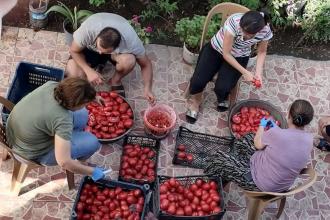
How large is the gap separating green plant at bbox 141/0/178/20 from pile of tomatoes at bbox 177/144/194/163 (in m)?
1.79

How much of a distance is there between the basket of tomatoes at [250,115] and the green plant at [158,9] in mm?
1543

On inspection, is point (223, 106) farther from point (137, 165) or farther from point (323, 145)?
point (137, 165)

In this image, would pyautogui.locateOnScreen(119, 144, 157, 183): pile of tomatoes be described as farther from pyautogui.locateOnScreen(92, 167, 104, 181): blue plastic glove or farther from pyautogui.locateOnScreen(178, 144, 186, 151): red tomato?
pyautogui.locateOnScreen(92, 167, 104, 181): blue plastic glove

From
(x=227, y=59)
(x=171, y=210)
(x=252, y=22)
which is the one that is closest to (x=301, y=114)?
(x=252, y=22)

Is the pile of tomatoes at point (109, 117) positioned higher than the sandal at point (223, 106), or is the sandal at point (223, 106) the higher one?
the sandal at point (223, 106)

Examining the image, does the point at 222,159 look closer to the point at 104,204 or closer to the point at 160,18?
the point at 104,204

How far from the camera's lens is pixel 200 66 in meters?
5.07

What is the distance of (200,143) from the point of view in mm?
5125

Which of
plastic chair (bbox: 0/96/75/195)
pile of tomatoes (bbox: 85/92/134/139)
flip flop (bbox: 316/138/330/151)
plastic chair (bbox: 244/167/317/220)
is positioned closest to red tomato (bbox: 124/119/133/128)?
pile of tomatoes (bbox: 85/92/134/139)

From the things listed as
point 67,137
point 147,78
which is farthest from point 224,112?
point 67,137

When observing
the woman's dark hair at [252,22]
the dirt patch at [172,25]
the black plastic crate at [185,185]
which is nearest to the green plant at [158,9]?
the dirt patch at [172,25]

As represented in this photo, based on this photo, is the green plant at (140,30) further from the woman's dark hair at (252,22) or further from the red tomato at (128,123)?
the woman's dark hair at (252,22)

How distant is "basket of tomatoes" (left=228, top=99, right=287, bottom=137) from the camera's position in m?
5.14

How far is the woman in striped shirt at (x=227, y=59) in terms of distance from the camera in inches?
185
